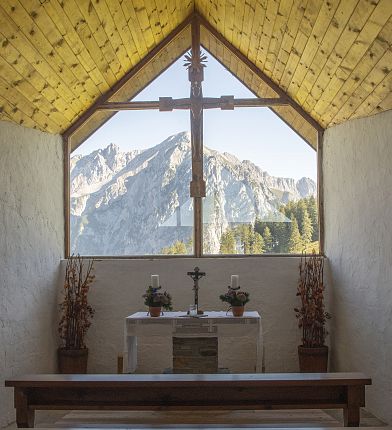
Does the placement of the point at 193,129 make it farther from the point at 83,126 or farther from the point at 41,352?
the point at 41,352

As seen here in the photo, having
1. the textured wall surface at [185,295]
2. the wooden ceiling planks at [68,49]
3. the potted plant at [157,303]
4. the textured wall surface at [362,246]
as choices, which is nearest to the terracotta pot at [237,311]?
the potted plant at [157,303]

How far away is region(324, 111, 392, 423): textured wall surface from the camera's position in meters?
5.21

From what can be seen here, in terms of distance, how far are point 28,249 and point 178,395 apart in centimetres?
240

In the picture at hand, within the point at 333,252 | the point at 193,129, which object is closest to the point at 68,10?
the point at 193,129

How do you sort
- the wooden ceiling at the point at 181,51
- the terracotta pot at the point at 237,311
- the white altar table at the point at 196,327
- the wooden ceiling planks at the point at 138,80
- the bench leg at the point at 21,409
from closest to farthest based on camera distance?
1. the bench leg at the point at 21,409
2. the wooden ceiling at the point at 181,51
3. the white altar table at the point at 196,327
4. the terracotta pot at the point at 237,311
5. the wooden ceiling planks at the point at 138,80

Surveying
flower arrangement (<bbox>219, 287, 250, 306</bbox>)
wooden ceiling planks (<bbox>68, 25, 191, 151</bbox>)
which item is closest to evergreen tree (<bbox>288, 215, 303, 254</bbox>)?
flower arrangement (<bbox>219, 287, 250, 306</bbox>)

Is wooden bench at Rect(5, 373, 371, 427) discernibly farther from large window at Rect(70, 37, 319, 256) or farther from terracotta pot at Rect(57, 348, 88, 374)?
large window at Rect(70, 37, 319, 256)

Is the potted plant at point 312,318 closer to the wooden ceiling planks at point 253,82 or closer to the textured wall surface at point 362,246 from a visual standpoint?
the textured wall surface at point 362,246

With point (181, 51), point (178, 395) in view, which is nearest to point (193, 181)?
point (181, 51)

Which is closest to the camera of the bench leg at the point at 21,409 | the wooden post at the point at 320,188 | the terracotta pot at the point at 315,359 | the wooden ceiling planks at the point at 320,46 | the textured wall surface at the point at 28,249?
the bench leg at the point at 21,409

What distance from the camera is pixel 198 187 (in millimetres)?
6883

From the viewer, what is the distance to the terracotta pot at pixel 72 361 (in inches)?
252

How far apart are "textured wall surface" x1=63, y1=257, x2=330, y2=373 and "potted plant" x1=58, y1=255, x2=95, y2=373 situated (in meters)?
0.19

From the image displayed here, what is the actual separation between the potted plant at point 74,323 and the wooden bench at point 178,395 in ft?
7.63
